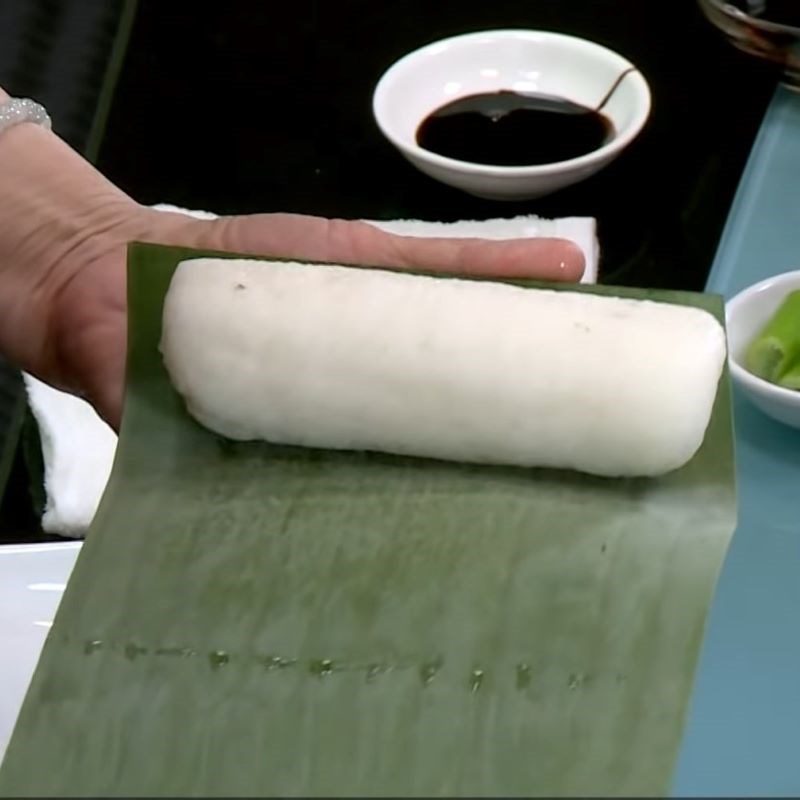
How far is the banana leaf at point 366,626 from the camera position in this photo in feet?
1.38

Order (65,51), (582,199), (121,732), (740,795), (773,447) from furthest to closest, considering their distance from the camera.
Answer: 1. (65,51)
2. (582,199)
3. (773,447)
4. (740,795)
5. (121,732)

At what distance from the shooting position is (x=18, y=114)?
0.82 metres

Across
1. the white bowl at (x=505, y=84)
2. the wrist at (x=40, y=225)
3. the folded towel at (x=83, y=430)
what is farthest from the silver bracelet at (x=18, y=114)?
the white bowl at (x=505, y=84)

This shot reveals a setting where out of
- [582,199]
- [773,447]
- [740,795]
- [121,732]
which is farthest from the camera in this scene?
[582,199]

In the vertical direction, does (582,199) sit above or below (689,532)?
below

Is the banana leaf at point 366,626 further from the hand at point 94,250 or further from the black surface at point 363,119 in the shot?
the black surface at point 363,119

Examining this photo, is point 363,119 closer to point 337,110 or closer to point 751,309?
point 337,110

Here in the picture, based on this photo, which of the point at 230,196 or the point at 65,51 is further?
the point at 65,51

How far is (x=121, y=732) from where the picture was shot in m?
0.43

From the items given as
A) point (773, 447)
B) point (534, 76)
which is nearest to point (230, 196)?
point (534, 76)

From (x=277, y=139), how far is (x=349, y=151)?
0.23 feet

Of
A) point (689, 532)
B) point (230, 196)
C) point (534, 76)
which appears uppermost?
point (689, 532)

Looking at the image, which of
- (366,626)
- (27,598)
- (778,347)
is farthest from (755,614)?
(27,598)

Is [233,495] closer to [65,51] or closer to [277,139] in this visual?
[277,139]
